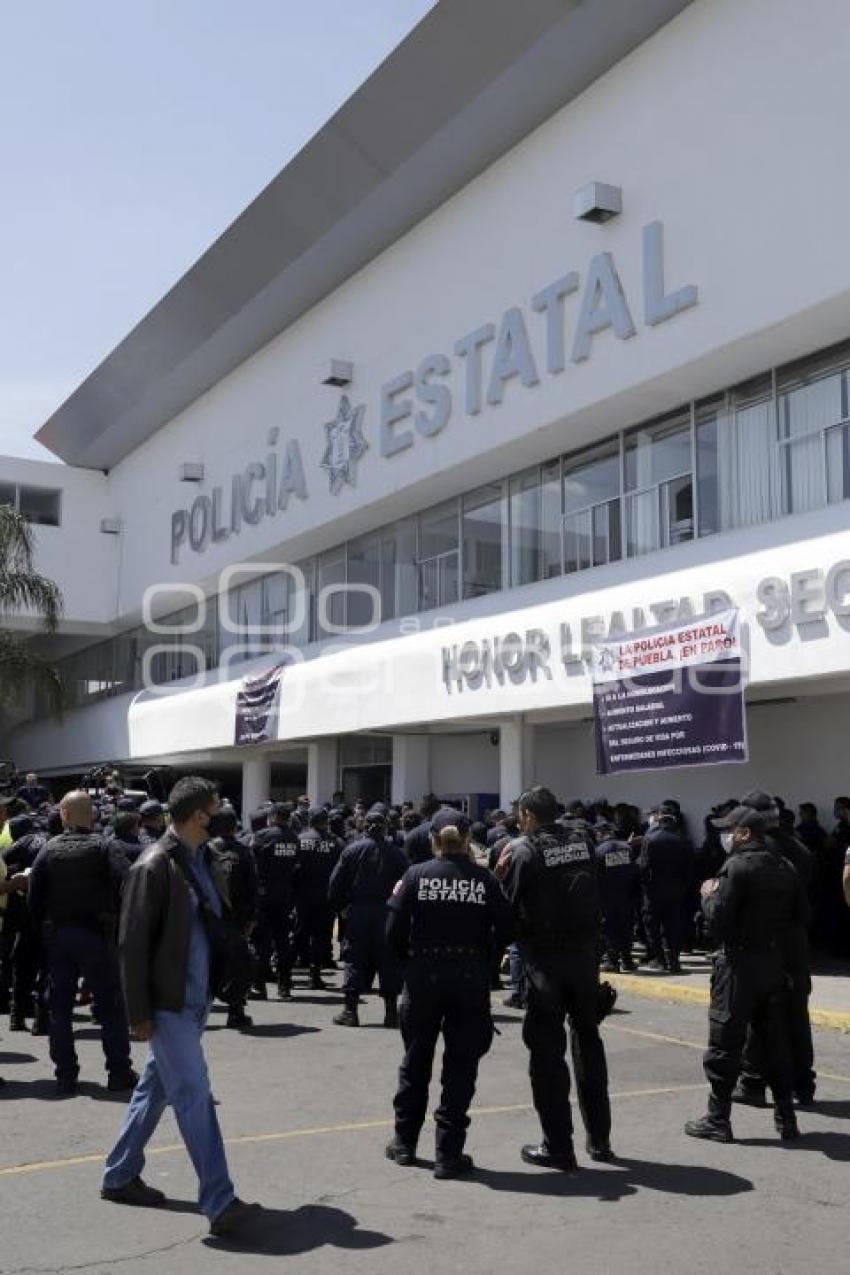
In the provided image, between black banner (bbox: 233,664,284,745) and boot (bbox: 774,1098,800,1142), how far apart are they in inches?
774

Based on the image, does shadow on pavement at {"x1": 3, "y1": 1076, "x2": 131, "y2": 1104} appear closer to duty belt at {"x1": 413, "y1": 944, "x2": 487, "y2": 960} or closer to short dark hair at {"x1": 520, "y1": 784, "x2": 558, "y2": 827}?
duty belt at {"x1": 413, "y1": 944, "x2": 487, "y2": 960}

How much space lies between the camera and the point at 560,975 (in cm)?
674

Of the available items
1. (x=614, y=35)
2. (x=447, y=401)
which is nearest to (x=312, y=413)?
(x=447, y=401)

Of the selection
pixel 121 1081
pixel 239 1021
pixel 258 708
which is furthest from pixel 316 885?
pixel 258 708

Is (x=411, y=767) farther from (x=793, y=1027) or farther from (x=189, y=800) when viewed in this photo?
(x=189, y=800)

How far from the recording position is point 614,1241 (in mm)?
5410

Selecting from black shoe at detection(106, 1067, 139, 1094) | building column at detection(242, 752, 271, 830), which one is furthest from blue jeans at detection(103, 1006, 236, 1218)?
building column at detection(242, 752, 271, 830)

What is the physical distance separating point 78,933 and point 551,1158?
12.0 feet

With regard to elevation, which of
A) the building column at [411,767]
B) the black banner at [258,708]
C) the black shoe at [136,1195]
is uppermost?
the black banner at [258,708]

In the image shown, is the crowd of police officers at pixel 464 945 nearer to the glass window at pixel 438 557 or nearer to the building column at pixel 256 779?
the glass window at pixel 438 557

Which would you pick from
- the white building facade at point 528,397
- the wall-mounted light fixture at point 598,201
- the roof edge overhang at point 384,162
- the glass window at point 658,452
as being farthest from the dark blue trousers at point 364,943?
the roof edge overhang at point 384,162

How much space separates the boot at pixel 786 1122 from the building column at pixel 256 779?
2349cm

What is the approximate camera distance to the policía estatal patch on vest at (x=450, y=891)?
670 cm

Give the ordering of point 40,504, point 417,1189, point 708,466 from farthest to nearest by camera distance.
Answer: point 40,504 < point 708,466 < point 417,1189
